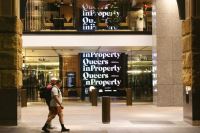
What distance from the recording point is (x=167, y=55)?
3106 cm

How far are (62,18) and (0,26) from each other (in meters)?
16.3

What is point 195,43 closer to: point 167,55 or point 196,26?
point 196,26

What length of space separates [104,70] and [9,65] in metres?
17.8

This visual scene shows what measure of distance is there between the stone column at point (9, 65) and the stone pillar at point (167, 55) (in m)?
13.4

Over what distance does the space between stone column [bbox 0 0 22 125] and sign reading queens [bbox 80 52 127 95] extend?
17044 millimetres

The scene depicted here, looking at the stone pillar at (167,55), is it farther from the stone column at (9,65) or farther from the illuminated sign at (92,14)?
the stone column at (9,65)

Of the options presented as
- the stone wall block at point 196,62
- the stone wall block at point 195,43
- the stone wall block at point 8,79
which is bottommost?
the stone wall block at point 8,79

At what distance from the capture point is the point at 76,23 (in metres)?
34.8

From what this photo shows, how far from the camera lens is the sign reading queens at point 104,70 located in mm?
36312

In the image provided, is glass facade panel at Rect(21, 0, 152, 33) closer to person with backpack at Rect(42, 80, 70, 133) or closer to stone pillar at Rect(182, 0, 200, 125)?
stone pillar at Rect(182, 0, 200, 125)

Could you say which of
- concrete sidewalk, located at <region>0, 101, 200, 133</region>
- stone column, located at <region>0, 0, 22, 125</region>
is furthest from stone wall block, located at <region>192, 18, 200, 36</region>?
stone column, located at <region>0, 0, 22, 125</region>

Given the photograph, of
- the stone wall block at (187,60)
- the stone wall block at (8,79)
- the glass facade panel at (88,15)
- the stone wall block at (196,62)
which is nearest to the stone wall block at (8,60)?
the stone wall block at (8,79)

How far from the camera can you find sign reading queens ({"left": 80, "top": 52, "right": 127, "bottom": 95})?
36.3 meters

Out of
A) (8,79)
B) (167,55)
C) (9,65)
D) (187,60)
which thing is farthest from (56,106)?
(167,55)
